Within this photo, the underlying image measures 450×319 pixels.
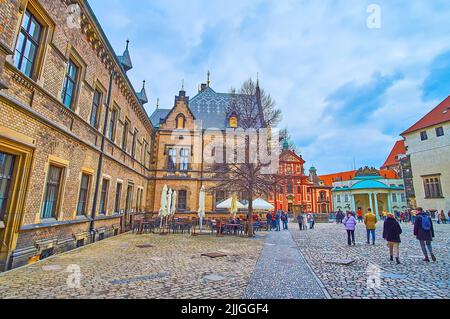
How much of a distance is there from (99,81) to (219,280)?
11.5 metres

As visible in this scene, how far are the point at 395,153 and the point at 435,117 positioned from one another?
4797cm

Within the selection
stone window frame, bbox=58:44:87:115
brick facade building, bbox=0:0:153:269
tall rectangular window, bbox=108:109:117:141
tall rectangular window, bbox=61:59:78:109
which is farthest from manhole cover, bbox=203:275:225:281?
tall rectangular window, bbox=108:109:117:141

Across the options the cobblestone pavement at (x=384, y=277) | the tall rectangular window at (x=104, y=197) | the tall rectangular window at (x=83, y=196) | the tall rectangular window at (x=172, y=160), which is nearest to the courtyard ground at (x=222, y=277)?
the cobblestone pavement at (x=384, y=277)

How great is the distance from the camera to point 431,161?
28125mm

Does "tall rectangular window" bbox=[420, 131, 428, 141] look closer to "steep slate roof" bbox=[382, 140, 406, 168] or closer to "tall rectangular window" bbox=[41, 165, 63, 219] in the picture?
"tall rectangular window" bbox=[41, 165, 63, 219]

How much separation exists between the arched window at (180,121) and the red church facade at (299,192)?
39.3 ft

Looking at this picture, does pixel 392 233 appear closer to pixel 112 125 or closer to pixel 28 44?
pixel 28 44

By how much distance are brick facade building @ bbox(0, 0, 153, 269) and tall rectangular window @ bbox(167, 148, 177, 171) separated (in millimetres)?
10675

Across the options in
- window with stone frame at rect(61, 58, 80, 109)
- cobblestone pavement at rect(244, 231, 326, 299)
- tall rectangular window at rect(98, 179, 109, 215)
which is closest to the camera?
cobblestone pavement at rect(244, 231, 326, 299)

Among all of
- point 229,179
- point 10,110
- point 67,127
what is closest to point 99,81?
point 67,127

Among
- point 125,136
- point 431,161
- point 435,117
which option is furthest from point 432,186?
point 125,136

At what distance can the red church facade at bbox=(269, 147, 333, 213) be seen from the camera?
22.0 meters
